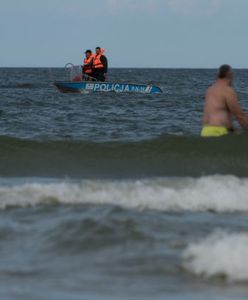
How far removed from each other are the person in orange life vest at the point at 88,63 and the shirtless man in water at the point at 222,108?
16.7 m

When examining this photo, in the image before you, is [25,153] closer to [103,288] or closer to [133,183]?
[133,183]

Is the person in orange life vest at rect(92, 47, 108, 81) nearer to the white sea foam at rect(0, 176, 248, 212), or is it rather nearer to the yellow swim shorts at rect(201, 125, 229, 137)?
the yellow swim shorts at rect(201, 125, 229, 137)

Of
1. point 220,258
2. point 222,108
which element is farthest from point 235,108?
point 220,258

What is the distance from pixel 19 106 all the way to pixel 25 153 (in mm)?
12302

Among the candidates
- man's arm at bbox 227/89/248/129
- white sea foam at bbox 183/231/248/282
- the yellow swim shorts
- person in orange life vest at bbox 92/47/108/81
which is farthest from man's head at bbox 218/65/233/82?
person in orange life vest at bbox 92/47/108/81

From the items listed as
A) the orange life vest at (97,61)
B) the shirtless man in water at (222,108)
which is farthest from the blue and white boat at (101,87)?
the shirtless man in water at (222,108)

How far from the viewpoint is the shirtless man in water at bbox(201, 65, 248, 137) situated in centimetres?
1064

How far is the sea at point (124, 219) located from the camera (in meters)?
5.67

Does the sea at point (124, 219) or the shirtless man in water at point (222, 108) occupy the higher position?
the shirtless man in water at point (222, 108)

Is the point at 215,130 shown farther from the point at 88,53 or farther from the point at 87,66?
the point at 87,66

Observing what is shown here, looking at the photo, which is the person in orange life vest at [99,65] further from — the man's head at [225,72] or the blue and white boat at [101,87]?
the man's head at [225,72]

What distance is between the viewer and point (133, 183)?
9312mm

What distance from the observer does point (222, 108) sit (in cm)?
1073

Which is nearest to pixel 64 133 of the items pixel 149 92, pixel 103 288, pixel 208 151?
pixel 208 151
